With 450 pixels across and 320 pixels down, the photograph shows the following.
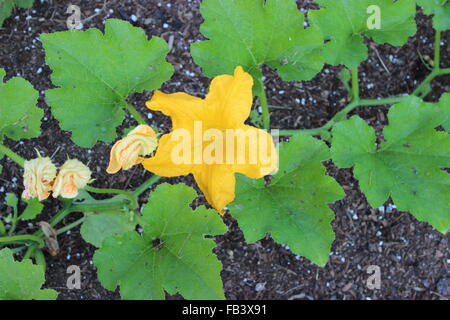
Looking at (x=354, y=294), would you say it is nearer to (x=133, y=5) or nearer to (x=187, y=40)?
(x=187, y=40)

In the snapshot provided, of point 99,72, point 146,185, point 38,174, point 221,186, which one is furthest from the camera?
point 146,185

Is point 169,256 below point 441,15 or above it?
below

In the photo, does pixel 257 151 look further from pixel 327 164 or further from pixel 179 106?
pixel 327 164

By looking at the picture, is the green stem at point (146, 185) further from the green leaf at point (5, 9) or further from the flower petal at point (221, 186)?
the green leaf at point (5, 9)

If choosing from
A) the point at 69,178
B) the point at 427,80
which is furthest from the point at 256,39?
the point at 427,80

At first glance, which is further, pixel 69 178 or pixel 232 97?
pixel 69 178

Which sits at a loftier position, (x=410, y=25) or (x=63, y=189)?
(x=410, y=25)
